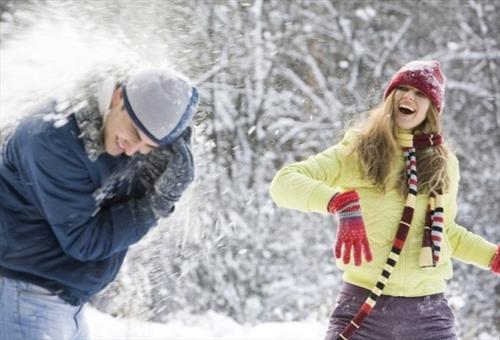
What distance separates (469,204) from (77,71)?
34.2 ft

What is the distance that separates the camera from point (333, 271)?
1131 cm

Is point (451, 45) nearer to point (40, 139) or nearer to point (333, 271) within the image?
point (333, 271)

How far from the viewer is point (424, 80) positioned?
10.0 feet

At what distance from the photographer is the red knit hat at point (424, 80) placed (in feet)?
10.0

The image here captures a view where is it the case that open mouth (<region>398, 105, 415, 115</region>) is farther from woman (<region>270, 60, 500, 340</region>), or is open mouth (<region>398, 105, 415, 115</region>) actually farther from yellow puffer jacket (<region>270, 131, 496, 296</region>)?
yellow puffer jacket (<region>270, 131, 496, 296</region>)

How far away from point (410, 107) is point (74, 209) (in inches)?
55.2

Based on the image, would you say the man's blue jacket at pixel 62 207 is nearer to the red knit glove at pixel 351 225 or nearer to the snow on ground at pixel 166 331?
the red knit glove at pixel 351 225

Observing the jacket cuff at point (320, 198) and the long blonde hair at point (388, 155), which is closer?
the jacket cuff at point (320, 198)

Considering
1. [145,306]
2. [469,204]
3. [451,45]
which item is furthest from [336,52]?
[145,306]

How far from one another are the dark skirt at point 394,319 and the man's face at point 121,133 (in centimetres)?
100

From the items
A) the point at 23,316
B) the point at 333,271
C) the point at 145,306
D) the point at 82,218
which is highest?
the point at 82,218

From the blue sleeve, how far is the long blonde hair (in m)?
0.88

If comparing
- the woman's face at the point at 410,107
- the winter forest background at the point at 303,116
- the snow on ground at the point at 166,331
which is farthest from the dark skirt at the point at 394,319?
the winter forest background at the point at 303,116

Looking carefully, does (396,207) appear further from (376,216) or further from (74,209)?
(74,209)
